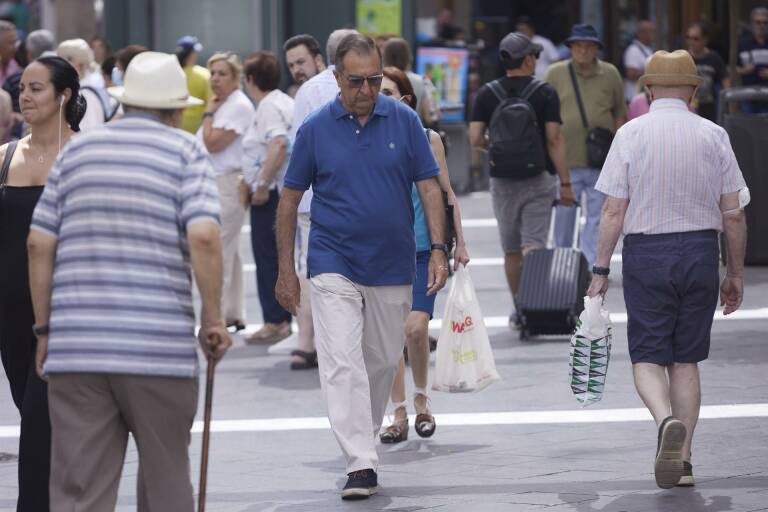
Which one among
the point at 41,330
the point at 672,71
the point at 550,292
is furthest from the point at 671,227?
the point at 550,292

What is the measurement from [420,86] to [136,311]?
725cm

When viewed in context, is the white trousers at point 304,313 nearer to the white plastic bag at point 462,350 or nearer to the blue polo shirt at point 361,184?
the white plastic bag at point 462,350

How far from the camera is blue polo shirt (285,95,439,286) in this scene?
6.77 m

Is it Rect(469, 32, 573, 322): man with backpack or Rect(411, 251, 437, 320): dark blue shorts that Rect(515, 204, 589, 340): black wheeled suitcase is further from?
Rect(411, 251, 437, 320): dark blue shorts

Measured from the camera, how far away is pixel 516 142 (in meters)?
10.5

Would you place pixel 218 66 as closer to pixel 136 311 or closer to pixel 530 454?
pixel 530 454

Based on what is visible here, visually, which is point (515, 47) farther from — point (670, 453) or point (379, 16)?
point (379, 16)

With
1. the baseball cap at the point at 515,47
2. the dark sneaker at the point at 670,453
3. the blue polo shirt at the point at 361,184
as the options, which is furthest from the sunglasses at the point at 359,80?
the baseball cap at the point at 515,47

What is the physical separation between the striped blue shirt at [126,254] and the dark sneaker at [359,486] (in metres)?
1.82

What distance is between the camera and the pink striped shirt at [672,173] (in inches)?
262

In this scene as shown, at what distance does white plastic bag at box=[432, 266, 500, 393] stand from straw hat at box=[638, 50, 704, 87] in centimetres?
148

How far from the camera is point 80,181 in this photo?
4.92 metres

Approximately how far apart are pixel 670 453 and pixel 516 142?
437 cm

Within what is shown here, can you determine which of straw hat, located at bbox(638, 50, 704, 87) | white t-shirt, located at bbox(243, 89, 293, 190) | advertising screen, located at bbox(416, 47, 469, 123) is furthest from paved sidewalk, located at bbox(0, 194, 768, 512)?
advertising screen, located at bbox(416, 47, 469, 123)
